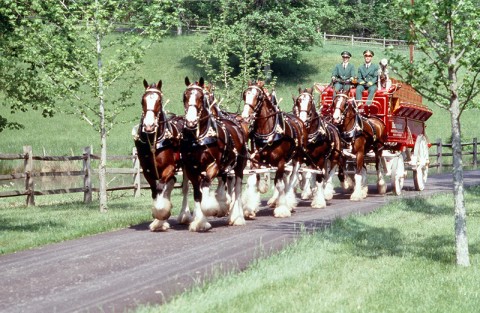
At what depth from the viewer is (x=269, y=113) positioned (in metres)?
17.3

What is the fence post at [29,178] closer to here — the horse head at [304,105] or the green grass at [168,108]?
the horse head at [304,105]

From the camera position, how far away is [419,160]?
2381 cm

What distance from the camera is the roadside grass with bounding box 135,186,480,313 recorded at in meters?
8.41

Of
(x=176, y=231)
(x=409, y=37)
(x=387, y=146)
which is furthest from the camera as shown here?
(x=387, y=146)

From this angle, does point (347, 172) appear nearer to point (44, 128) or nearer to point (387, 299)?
point (387, 299)

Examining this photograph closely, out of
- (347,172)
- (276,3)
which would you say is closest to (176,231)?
(347,172)

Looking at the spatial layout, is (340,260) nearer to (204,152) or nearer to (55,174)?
(204,152)

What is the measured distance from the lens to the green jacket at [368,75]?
21.9 meters

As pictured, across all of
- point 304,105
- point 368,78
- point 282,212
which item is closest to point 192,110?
point 282,212

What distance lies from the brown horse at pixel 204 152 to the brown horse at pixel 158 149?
285mm

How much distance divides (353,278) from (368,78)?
505 inches

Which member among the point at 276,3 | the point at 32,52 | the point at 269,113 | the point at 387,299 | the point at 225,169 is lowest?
the point at 387,299

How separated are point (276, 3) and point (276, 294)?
181ft

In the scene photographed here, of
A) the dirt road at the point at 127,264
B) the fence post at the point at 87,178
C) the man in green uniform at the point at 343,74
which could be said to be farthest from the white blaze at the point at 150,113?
the fence post at the point at 87,178
